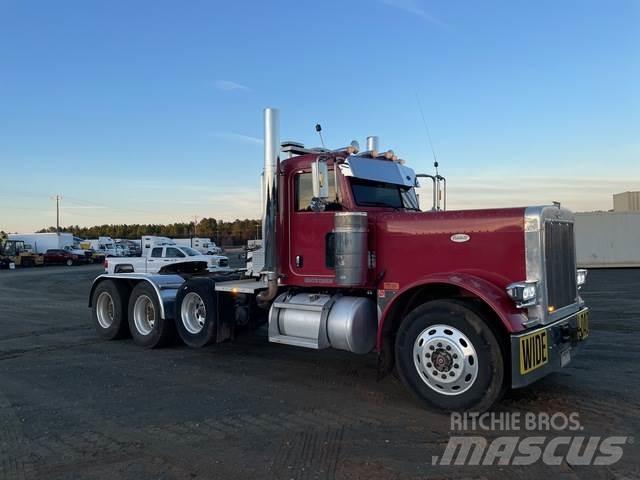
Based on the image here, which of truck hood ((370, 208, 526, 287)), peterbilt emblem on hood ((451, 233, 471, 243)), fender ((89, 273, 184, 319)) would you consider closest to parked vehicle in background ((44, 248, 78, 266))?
fender ((89, 273, 184, 319))

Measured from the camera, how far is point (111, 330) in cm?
1008

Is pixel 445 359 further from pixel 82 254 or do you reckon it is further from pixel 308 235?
pixel 82 254

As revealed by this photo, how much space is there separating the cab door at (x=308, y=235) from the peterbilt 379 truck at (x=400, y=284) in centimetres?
2

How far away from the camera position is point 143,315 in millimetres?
9695

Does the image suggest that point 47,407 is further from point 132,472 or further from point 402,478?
point 402,478

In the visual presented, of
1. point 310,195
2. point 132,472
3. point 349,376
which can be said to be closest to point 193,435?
point 132,472

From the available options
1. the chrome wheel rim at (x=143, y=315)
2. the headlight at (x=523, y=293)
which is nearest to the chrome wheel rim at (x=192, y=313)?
the chrome wheel rim at (x=143, y=315)

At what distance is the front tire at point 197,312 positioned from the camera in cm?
821

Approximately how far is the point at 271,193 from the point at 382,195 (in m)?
1.49

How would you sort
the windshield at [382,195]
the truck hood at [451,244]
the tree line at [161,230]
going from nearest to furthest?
the truck hood at [451,244] → the windshield at [382,195] → the tree line at [161,230]

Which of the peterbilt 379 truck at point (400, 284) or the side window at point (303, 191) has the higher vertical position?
the side window at point (303, 191)

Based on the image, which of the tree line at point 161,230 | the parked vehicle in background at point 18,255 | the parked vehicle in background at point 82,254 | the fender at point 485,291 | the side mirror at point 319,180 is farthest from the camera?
the tree line at point 161,230

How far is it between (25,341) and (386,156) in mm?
7473

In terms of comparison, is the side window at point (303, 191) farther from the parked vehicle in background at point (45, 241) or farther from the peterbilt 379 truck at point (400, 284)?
the parked vehicle in background at point (45, 241)
